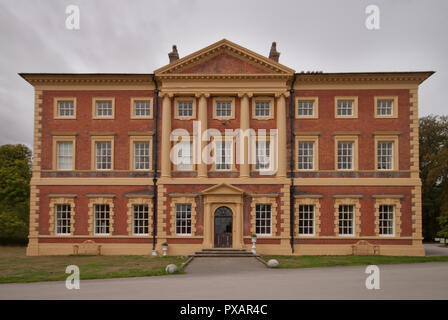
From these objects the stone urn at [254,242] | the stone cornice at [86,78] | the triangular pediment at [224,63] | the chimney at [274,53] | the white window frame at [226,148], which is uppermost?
the chimney at [274,53]

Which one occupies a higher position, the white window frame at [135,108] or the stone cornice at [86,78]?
the stone cornice at [86,78]

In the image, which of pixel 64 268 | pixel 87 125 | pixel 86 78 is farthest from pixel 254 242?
pixel 86 78

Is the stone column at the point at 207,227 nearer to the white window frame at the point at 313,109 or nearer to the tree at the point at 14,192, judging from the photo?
the white window frame at the point at 313,109

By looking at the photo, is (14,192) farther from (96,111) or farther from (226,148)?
(226,148)

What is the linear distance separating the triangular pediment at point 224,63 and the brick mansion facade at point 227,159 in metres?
0.08

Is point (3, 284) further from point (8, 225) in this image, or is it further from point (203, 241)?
point (8, 225)

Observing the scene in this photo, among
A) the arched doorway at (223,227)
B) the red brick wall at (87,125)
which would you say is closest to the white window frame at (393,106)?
the arched doorway at (223,227)

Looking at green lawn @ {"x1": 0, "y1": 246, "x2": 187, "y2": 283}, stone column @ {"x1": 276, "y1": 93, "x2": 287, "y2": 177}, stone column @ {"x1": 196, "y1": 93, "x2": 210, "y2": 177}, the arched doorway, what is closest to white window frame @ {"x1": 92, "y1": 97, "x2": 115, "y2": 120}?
stone column @ {"x1": 196, "y1": 93, "x2": 210, "y2": 177}

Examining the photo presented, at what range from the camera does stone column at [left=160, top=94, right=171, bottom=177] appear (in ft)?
84.4

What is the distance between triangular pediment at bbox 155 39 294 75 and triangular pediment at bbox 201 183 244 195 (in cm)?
808

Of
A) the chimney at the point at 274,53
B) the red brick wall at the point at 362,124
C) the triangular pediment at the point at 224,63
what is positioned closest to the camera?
the triangular pediment at the point at 224,63

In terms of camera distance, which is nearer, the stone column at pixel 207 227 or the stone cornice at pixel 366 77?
the stone column at pixel 207 227

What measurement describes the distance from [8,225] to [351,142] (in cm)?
3251

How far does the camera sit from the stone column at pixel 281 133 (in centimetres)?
2564
